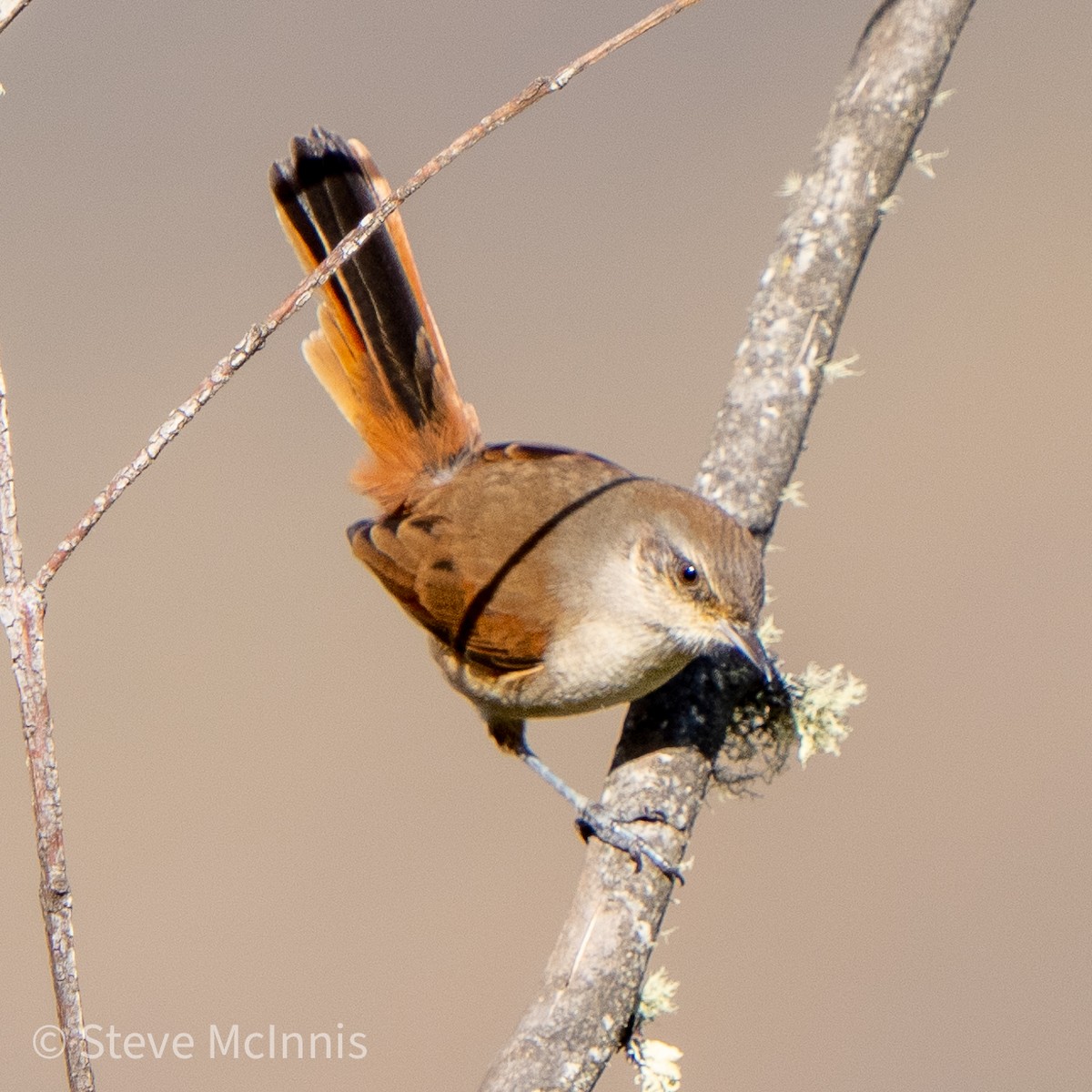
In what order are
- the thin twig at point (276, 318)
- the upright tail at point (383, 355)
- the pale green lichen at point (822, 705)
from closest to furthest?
the thin twig at point (276, 318) < the pale green lichen at point (822, 705) < the upright tail at point (383, 355)

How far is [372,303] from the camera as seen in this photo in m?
3.51

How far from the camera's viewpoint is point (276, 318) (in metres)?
1.42

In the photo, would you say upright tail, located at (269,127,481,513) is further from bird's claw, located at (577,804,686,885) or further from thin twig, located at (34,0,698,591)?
thin twig, located at (34,0,698,591)

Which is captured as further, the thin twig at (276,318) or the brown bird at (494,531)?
the brown bird at (494,531)

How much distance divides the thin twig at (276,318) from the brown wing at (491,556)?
1.69m

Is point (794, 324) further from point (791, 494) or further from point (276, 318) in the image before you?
point (276, 318)

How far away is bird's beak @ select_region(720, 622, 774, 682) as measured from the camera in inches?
112

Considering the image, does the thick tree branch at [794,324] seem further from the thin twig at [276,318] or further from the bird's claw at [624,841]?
the thin twig at [276,318]

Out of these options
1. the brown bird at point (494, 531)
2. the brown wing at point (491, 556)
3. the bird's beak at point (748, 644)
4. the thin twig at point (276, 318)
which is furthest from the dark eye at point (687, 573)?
the thin twig at point (276, 318)

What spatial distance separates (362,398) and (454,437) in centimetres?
A: 32

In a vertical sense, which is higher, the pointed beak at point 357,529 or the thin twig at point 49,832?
the pointed beak at point 357,529

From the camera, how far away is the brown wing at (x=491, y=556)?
126 inches

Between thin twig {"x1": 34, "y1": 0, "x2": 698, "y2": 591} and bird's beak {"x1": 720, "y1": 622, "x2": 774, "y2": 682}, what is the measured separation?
156 centimetres

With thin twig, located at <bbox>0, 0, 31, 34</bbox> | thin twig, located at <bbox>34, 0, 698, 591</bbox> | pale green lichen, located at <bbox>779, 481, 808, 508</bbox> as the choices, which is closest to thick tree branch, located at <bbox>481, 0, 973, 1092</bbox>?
pale green lichen, located at <bbox>779, 481, 808, 508</bbox>
